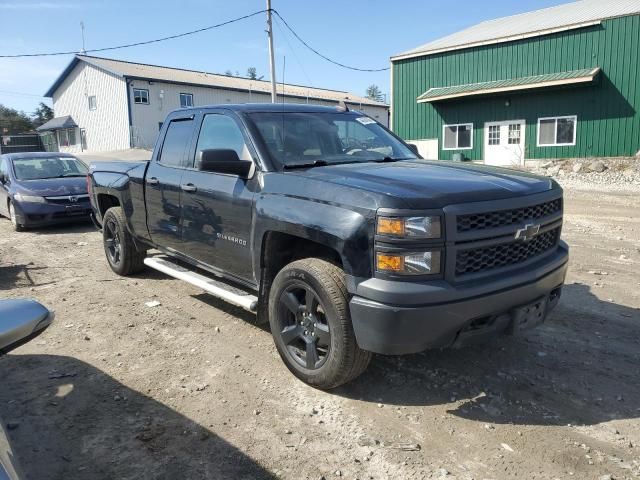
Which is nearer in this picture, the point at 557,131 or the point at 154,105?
the point at 557,131

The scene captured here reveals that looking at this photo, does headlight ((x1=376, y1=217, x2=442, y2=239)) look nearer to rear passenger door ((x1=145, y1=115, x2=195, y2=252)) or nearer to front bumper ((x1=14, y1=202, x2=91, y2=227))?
rear passenger door ((x1=145, y1=115, x2=195, y2=252))

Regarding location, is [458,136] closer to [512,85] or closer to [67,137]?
[512,85]

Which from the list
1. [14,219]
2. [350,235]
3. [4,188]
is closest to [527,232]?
[350,235]

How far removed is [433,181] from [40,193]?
919cm

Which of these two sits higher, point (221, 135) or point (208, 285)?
point (221, 135)

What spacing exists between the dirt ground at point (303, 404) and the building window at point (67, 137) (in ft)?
136

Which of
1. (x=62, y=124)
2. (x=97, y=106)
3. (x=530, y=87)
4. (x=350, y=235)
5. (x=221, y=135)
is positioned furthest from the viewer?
(x=62, y=124)

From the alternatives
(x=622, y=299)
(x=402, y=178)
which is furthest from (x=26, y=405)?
(x=622, y=299)

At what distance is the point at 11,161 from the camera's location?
1109 centimetres

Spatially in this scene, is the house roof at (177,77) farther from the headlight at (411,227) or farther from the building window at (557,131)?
the headlight at (411,227)

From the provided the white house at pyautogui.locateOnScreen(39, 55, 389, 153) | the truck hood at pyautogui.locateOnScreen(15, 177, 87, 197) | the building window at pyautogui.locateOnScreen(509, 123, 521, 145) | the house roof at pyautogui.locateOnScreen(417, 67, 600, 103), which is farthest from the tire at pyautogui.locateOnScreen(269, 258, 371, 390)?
the white house at pyautogui.locateOnScreen(39, 55, 389, 153)

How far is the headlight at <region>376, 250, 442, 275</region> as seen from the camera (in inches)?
117

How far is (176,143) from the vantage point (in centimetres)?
526

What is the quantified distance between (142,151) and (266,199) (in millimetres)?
30691
